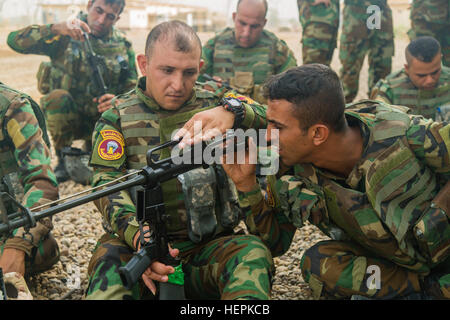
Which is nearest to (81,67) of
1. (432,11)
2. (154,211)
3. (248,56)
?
(248,56)

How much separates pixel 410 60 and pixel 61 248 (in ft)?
12.5

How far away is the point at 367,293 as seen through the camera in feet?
8.54

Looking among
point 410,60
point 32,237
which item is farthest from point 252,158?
point 410,60

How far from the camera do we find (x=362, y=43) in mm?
6797

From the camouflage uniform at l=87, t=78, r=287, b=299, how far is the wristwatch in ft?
0.16

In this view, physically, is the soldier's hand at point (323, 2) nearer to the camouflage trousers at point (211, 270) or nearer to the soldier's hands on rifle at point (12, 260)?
the camouflage trousers at point (211, 270)

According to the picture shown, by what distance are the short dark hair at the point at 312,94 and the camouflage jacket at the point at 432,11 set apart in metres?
4.54

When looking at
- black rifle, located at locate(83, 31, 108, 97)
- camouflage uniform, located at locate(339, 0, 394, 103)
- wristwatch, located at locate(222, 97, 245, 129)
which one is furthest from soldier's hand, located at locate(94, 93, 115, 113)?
camouflage uniform, located at locate(339, 0, 394, 103)

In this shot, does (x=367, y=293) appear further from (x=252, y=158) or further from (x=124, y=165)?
(x=124, y=165)

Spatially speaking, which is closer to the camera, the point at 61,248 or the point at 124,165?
the point at 124,165

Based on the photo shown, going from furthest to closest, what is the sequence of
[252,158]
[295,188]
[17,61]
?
[17,61]
[295,188]
[252,158]

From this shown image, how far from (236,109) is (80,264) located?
5.65 ft

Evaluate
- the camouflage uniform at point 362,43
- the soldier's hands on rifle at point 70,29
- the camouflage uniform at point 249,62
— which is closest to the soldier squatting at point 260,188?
the soldier's hands on rifle at point 70,29

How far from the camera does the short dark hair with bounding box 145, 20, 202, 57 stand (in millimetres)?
2822
